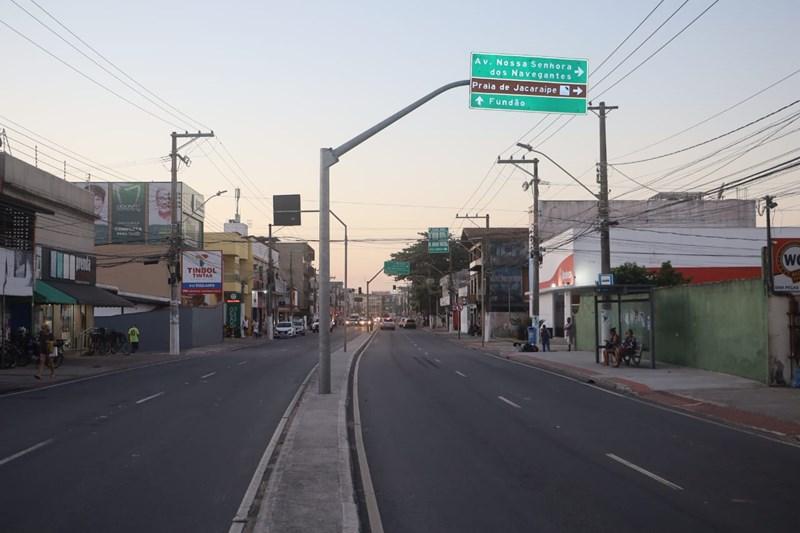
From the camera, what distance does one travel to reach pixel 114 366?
34594mm

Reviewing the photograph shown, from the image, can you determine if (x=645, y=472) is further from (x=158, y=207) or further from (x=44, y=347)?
(x=158, y=207)

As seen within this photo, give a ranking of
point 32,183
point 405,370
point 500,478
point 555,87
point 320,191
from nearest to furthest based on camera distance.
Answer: point 500,478
point 555,87
point 320,191
point 405,370
point 32,183

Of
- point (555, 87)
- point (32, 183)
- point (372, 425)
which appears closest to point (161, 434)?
point (372, 425)

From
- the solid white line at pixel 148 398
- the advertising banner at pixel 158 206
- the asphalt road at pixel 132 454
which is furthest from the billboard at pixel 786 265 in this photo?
the advertising banner at pixel 158 206

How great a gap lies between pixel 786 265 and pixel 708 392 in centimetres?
393

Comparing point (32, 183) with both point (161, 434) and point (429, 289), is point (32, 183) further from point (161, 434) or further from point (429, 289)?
point (429, 289)

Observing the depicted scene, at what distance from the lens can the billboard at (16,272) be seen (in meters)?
32.8

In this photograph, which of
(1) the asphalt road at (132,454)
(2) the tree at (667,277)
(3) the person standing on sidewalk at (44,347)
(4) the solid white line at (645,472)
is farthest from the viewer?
(2) the tree at (667,277)

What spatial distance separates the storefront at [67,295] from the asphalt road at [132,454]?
580 inches

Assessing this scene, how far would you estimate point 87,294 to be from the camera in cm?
4088

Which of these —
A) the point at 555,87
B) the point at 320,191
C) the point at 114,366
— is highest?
the point at 555,87

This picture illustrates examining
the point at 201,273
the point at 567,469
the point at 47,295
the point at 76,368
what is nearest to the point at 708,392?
the point at 567,469

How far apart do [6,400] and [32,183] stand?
1929cm

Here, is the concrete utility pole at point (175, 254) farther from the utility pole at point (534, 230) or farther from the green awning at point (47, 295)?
the utility pole at point (534, 230)
